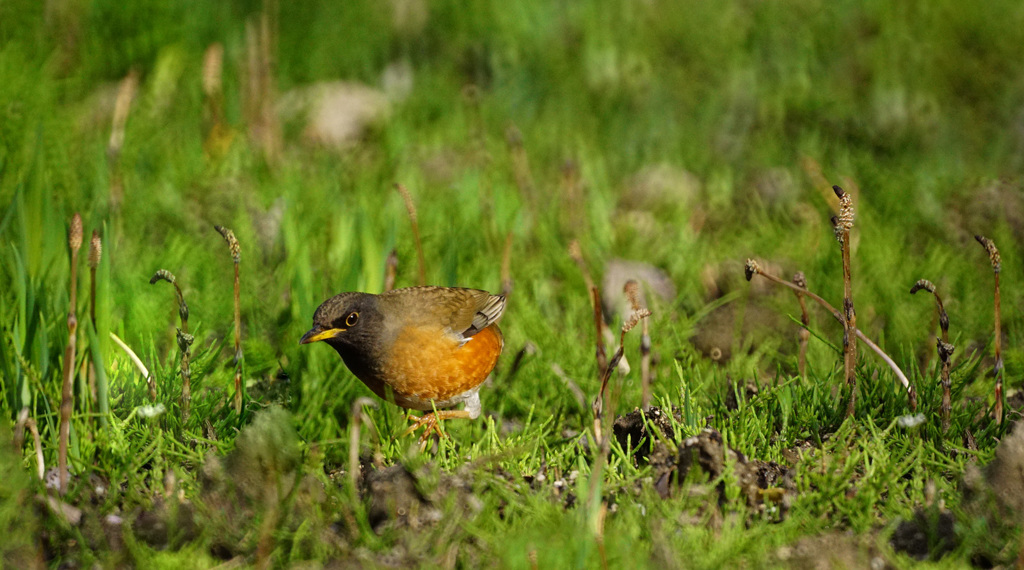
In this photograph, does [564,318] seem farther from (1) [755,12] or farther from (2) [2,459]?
(1) [755,12]

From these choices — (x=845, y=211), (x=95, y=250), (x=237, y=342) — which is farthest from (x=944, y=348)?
(x=95, y=250)

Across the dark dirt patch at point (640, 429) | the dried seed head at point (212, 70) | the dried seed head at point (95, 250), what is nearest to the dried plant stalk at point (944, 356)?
the dark dirt patch at point (640, 429)

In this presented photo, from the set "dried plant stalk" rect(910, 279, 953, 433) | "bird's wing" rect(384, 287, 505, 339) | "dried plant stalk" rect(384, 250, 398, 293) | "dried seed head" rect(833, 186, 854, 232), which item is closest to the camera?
"dried seed head" rect(833, 186, 854, 232)

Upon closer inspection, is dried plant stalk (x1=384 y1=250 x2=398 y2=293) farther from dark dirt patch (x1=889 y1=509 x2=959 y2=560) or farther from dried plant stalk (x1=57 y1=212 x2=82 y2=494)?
dark dirt patch (x1=889 y1=509 x2=959 y2=560)

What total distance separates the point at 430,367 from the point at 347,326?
30 cm

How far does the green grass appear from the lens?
2.98 meters

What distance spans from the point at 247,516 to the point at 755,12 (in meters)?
5.78

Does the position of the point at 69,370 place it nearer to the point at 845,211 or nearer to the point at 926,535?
the point at 845,211

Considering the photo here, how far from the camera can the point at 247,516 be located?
2.98 metres

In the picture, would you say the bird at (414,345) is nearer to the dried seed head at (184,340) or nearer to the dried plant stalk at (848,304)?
the dried seed head at (184,340)

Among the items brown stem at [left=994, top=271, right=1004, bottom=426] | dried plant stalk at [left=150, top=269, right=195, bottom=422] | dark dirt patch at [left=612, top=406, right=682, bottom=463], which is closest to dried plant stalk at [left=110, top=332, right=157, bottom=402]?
dried plant stalk at [left=150, top=269, right=195, bottom=422]

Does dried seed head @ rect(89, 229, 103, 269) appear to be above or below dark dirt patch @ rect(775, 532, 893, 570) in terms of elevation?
above

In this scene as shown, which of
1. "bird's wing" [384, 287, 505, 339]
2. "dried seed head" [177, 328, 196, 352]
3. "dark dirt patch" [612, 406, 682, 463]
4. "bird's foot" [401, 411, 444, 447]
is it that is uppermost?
"dried seed head" [177, 328, 196, 352]

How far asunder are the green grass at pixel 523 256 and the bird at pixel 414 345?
152 millimetres
